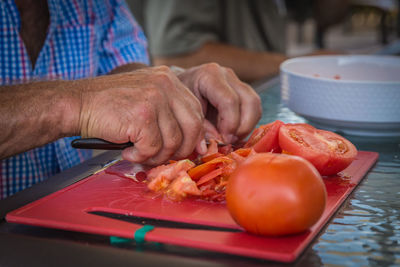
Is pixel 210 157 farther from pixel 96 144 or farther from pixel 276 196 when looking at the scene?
pixel 276 196

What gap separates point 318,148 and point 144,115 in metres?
0.31

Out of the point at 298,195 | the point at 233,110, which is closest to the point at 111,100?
the point at 233,110

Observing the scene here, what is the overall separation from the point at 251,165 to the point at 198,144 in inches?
14.1

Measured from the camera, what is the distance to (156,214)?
A: 751mm

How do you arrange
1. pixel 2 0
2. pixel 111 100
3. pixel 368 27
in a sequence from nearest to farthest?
pixel 111 100 → pixel 2 0 → pixel 368 27

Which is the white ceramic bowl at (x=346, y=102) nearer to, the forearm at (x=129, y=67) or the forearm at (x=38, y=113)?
the forearm at (x=129, y=67)

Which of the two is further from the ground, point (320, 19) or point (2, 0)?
point (2, 0)

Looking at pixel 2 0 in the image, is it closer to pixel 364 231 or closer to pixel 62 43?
pixel 62 43

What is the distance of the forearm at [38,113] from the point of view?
0.91 metres

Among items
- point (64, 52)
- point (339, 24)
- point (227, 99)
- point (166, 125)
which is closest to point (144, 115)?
point (166, 125)

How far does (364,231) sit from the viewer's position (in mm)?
697

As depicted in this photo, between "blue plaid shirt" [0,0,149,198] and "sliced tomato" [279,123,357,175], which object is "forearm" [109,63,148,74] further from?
"sliced tomato" [279,123,357,175]

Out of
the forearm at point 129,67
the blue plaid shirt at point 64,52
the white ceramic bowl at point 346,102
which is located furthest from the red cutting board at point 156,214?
the forearm at point 129,67

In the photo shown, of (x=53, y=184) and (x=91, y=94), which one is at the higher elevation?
(x=91, y=94)
